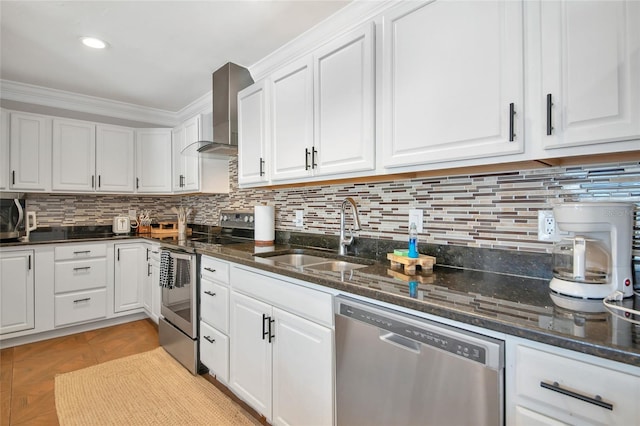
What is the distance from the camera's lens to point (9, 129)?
9.52ft

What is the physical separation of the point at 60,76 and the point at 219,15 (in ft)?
6.28

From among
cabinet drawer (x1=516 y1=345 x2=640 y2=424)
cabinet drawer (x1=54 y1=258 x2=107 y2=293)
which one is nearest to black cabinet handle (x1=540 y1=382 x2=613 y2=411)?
cabinet drawer (x1=516 y1=345 x2=640 y2=424)

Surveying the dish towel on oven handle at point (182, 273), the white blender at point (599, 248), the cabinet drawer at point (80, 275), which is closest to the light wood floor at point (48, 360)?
the cabinet drawer at point (80, 275)

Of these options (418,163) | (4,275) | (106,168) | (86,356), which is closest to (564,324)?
(418,163)

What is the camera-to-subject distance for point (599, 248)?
1.01 meters

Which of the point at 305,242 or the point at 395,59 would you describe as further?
the point at 305,242

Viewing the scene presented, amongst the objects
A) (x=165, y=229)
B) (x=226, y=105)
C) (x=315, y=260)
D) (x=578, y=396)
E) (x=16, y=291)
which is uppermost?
(x=226, y=105)

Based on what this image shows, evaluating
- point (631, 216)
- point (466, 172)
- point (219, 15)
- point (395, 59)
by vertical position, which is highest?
point (219, 15)

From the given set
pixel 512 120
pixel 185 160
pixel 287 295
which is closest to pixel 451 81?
pixel 512 120

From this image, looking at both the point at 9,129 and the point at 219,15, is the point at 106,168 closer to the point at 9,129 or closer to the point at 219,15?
the point at 9,129

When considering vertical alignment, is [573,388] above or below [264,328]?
above

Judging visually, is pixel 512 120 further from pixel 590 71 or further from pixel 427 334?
pixel 427 334

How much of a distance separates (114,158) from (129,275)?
130 centimetres

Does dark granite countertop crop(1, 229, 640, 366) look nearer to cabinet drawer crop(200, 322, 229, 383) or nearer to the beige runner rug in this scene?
cabinet drawer crop(200, 322, 229, 383)
